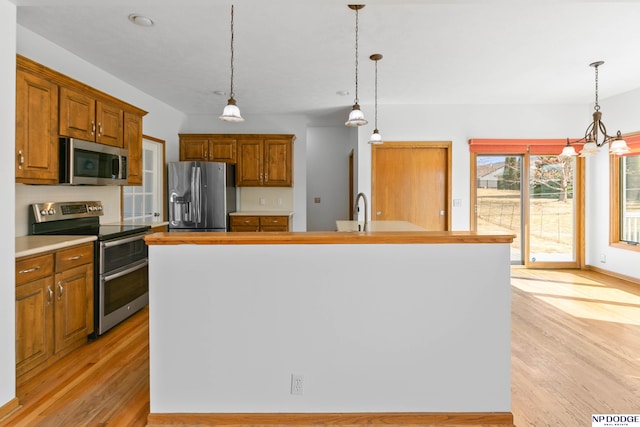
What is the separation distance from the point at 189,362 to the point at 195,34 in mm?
2520

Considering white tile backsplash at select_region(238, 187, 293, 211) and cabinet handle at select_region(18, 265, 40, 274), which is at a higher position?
white tile backsplash at select_region(238, 187, 293, 211)

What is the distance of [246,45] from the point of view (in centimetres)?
318

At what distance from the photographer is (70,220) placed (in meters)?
3.26

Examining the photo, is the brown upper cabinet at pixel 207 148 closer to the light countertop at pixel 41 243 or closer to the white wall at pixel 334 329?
the light countertop at pixel 41 243

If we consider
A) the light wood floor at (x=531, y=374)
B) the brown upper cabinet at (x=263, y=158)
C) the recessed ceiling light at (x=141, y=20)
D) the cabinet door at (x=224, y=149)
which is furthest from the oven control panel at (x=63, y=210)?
the brown upper cabinet at (x=263, y=158)

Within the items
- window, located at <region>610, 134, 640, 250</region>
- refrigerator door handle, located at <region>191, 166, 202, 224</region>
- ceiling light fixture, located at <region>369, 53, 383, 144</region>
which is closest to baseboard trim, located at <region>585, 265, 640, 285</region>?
window, located at <region>610, 134, 640, 250</region>

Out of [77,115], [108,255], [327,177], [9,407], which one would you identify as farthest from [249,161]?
[9,407]

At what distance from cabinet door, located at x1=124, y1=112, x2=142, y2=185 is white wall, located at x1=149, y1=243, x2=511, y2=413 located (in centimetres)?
241

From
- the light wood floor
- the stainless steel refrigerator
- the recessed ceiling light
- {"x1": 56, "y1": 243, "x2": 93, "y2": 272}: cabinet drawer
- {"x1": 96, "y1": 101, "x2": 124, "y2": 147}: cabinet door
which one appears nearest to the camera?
the light wood floor

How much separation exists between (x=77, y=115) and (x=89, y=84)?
0.92 meters

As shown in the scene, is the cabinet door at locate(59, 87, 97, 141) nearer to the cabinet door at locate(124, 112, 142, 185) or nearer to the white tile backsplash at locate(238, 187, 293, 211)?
the cabinet door at locate(124, 112, 142, 185)

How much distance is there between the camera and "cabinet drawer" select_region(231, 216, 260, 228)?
528cm

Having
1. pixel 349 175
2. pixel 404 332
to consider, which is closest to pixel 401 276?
pixel 404 332

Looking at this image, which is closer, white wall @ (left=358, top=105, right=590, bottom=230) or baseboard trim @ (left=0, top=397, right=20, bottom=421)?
baseboard trim @ (left=0, top=397, right=20, bottom=421)
